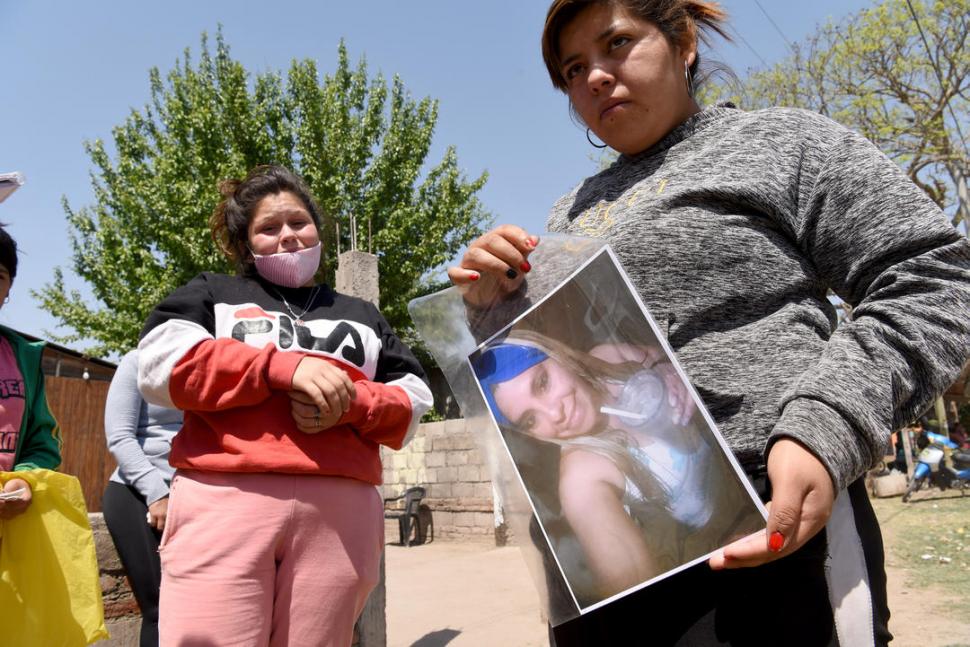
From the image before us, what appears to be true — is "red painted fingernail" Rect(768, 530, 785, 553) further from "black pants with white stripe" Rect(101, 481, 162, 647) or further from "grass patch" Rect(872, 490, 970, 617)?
"grass patch" Rect(872, 490, 970, 617)

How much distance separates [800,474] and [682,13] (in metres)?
0.81

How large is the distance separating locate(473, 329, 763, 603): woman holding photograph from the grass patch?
16.8ft

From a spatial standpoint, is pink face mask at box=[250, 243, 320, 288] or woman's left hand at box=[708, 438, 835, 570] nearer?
woman's left hand at box=[708, 438, 835, 570]

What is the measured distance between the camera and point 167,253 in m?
15.3

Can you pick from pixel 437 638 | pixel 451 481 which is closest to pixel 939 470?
pixel 451 481

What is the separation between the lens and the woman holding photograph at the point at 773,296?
0.88m

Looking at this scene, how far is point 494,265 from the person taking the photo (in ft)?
3.52

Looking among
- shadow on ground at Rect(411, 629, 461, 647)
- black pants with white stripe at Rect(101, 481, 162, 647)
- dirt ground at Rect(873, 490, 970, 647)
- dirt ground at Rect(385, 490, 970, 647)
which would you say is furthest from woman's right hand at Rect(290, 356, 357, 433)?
dirt ground at Rect(873, 490, 970, 647)

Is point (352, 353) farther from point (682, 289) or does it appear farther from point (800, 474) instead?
point (800, 474)

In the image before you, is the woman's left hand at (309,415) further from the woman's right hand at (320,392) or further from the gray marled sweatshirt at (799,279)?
the gray marled sweatshirt at (799,279)

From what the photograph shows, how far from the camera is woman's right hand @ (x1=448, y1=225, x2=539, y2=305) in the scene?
1.06 m

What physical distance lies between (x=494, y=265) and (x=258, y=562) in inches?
40.8

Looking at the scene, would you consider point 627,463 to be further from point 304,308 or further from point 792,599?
point 304,308

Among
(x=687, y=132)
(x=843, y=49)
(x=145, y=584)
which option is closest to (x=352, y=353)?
(x=687, y=132)
